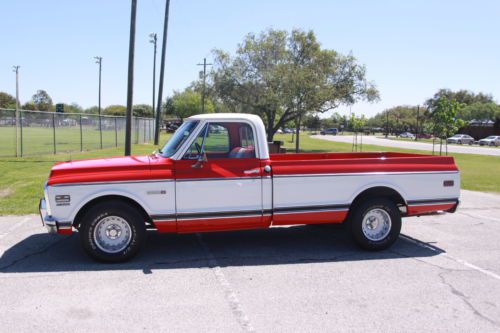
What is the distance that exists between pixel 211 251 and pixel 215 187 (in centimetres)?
107

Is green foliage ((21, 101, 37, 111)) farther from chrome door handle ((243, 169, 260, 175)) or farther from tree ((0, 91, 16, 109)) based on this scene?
chrome door handle ((243, 169, 260, 175))

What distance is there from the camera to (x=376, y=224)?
6.45m

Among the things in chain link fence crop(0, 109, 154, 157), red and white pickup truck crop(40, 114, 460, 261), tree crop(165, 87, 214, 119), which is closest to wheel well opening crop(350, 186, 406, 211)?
red and white pickup truck crop(40, 114, 460, 261)

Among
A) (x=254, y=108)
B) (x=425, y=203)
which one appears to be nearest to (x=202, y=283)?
(x=425, y=203)

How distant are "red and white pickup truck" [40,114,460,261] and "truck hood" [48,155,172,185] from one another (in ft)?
0.04

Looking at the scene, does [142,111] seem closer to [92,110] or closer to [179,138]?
[92,110]

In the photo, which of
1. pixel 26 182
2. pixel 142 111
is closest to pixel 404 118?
pixel 142 111

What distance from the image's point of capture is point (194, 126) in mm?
6055

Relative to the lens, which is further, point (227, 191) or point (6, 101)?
point (6, 101)

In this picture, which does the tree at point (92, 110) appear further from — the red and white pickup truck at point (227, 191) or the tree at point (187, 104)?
the red and white pickup truck at point (227, 191)

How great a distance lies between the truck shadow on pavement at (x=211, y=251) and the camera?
571cm

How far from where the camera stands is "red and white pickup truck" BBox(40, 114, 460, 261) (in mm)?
5613

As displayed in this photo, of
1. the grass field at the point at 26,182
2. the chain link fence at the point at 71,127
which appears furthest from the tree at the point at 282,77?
the grass field at the point at 26,182

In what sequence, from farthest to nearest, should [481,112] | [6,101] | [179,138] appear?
Answer: [6,101] < [481,112] < [179,138]
